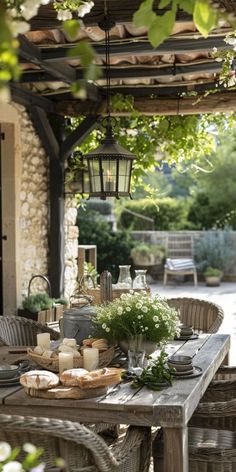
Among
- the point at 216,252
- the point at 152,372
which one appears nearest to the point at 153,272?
the point at 216,252

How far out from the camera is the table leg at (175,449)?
2.43 metres

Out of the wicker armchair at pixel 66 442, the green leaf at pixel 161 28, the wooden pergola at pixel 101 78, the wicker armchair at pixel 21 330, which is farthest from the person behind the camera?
the wooden pergola at pixel 101 78

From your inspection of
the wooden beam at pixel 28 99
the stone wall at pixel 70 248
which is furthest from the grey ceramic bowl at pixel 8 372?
the stone wall at pixel 70 248

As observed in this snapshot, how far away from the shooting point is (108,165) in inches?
168

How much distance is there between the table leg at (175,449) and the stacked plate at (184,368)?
38cm

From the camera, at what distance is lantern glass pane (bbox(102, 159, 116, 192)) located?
4277 mm

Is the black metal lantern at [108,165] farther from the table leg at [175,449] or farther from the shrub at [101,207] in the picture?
the shrub at [101,207]

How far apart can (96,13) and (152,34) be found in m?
3.16

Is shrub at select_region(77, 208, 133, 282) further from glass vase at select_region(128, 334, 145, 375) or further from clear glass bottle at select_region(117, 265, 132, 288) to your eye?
glass vase at select_region(128, 334, 145, 375)

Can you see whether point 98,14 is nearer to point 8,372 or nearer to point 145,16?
point 8,372

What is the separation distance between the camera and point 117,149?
13.8 feet

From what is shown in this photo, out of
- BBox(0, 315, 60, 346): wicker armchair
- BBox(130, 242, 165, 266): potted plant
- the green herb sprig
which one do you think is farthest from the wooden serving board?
BBox(130, 242, 165, 266): potted plant

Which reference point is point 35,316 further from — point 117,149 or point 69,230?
point 117,149

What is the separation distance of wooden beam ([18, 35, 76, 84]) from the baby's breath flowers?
2.25 m
